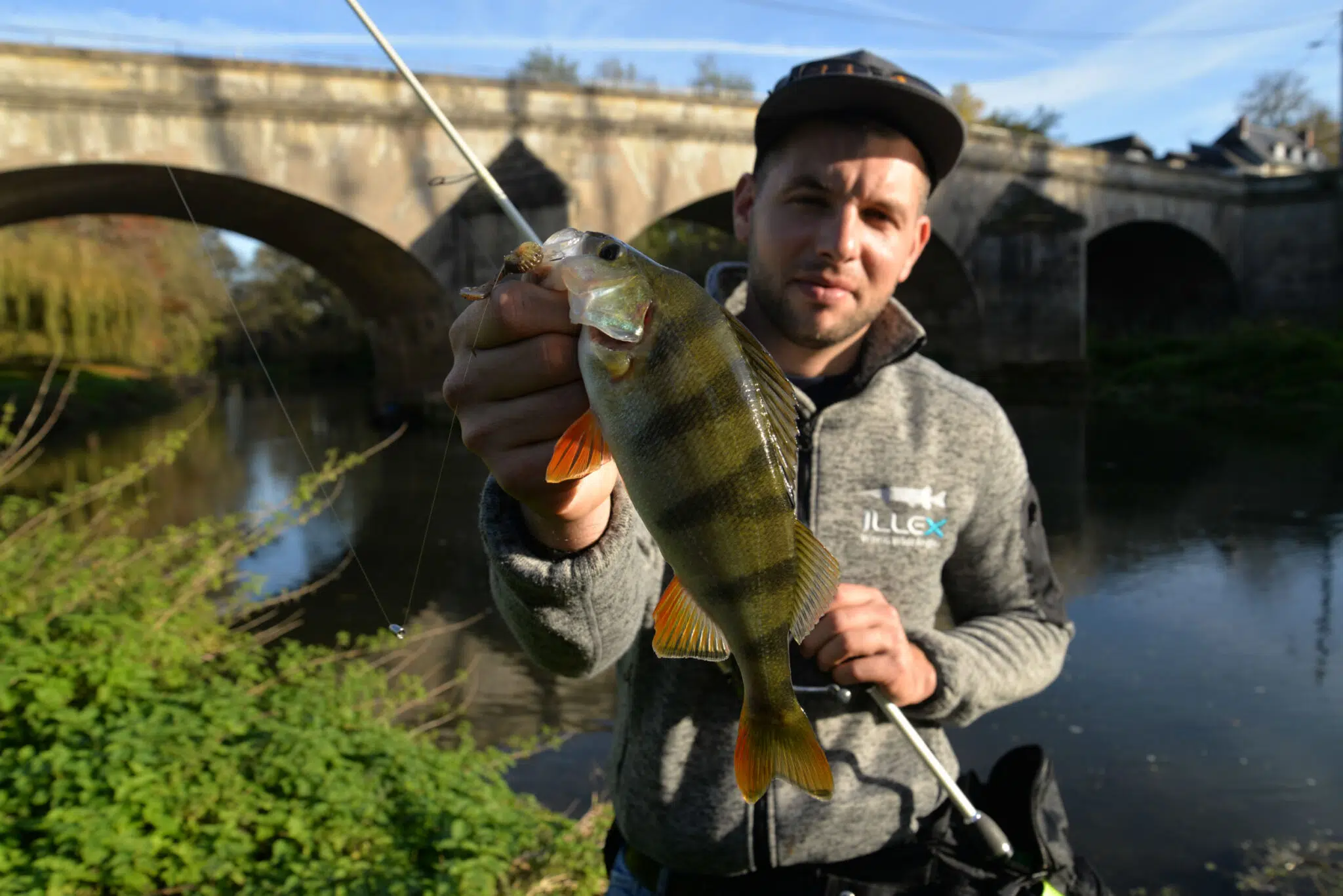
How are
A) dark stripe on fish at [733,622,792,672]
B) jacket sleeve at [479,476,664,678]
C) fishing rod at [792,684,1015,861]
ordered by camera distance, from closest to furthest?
1. dark stripe on fish at [733,622,792,672]
2. jacket sleeve at [479,476,664,678]
3. fishing rod at [792,684,1015,861]

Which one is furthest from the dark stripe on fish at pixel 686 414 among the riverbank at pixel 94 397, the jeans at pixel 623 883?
the riverbank at pixel 94 397

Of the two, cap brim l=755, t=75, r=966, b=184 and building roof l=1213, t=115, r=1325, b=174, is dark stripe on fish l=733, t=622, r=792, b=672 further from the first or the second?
building roof l=1213, t=115, r=1325, b=174

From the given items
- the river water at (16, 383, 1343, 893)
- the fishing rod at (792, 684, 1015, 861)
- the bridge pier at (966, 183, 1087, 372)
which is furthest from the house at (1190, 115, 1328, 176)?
the fishing rod at (792, 684, 1015, 861)

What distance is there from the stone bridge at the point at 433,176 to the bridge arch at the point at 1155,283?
272 centimetres

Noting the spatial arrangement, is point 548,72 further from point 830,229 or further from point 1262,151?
point 1262,151

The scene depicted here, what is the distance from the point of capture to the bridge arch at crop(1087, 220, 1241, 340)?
34.3m

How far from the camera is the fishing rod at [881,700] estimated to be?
207 centimetres

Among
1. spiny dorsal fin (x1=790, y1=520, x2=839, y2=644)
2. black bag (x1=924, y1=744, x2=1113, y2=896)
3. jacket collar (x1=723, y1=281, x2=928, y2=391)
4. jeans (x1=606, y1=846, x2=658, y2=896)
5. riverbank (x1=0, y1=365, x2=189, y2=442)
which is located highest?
jacket collar (x1=723, y1=281, x2=928, y2=391)

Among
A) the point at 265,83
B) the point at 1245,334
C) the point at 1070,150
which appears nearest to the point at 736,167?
the point at 265,83

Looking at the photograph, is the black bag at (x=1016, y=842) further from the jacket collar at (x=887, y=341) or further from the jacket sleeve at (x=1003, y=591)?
the jacket collar at (x=887, y=341)

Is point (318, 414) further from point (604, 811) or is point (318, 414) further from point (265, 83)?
point (604, 811)

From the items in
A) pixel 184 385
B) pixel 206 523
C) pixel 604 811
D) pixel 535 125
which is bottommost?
pixel 184 385

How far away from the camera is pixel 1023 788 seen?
2.51 metres

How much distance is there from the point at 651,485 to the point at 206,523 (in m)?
5.43
